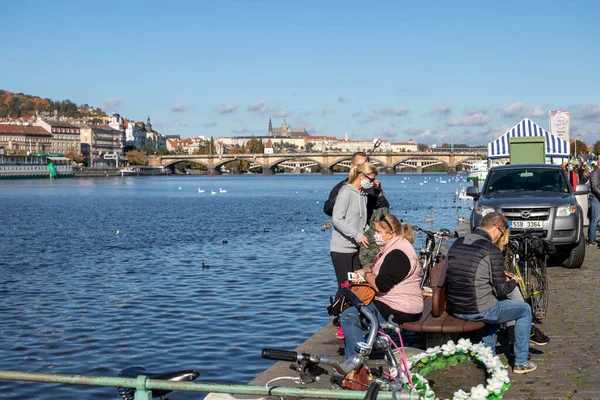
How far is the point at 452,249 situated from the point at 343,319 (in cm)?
125

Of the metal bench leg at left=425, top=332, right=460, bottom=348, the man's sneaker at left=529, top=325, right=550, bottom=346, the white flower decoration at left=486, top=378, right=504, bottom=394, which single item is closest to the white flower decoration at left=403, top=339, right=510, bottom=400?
the white flower decoration at left=486, top=378, right=504, bottom=394

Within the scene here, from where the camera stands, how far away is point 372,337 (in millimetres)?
5148

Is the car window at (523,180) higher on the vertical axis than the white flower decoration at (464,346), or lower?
higher

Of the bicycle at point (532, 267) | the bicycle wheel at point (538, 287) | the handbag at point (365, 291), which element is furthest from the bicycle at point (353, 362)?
the bicycle wheel at point (538, 287)

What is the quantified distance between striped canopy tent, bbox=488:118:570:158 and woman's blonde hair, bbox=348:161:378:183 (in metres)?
20.2

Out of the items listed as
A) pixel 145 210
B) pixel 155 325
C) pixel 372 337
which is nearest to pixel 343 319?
pixel 372 337

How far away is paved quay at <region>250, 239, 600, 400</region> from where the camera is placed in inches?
273

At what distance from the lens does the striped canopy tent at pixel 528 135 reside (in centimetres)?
2848

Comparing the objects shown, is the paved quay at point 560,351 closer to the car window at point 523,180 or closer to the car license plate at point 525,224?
the car license plate at point 525,224

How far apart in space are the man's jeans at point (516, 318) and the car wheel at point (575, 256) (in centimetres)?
834

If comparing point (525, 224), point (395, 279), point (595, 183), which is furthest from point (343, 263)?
point (595, 183)

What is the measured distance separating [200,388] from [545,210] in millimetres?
12365

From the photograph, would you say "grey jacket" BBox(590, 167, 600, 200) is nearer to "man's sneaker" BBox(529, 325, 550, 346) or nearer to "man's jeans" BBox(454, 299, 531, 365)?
"man's sneaker" BBox(529, 325, 550, 346)

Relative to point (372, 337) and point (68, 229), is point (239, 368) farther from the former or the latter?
point (68, 229)
